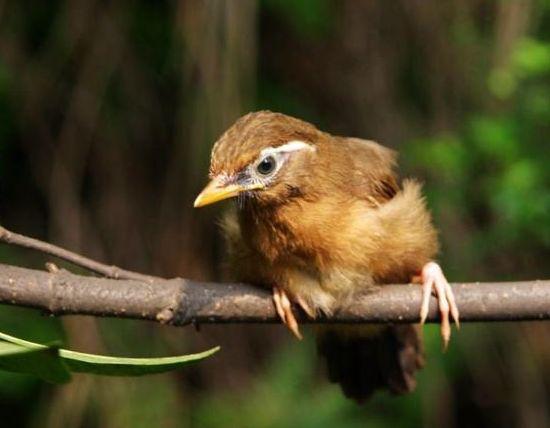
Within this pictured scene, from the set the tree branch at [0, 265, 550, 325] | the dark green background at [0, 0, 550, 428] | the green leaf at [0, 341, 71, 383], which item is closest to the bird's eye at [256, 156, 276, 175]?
the tree branch at [0, 265, 550, 325]

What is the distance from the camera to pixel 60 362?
2.04m

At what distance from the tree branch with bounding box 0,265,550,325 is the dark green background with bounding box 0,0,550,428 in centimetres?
168

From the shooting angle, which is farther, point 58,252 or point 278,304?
point 278,304

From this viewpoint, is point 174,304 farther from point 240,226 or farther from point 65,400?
point 65,400

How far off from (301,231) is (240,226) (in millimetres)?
211

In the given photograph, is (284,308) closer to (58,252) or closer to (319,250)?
(319,250)

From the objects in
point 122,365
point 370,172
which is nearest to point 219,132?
point 370,172

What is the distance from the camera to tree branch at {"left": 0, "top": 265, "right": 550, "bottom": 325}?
2836 millimetres

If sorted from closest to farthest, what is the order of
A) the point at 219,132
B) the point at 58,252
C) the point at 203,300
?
the point at 58,252 → the point at 203,300 → the point at 219,132

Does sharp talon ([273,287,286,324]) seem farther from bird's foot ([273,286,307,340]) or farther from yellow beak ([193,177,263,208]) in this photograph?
yellow beak ([193,177,263,208])

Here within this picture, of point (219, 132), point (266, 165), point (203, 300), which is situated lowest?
point (203, 300)

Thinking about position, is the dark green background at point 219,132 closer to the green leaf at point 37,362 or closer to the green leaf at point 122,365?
the green leaf at point 122,365

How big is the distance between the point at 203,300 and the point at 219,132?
1.90 meters

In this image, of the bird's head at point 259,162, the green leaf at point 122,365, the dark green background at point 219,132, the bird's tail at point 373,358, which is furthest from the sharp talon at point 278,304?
the dark green background at point 219,132
